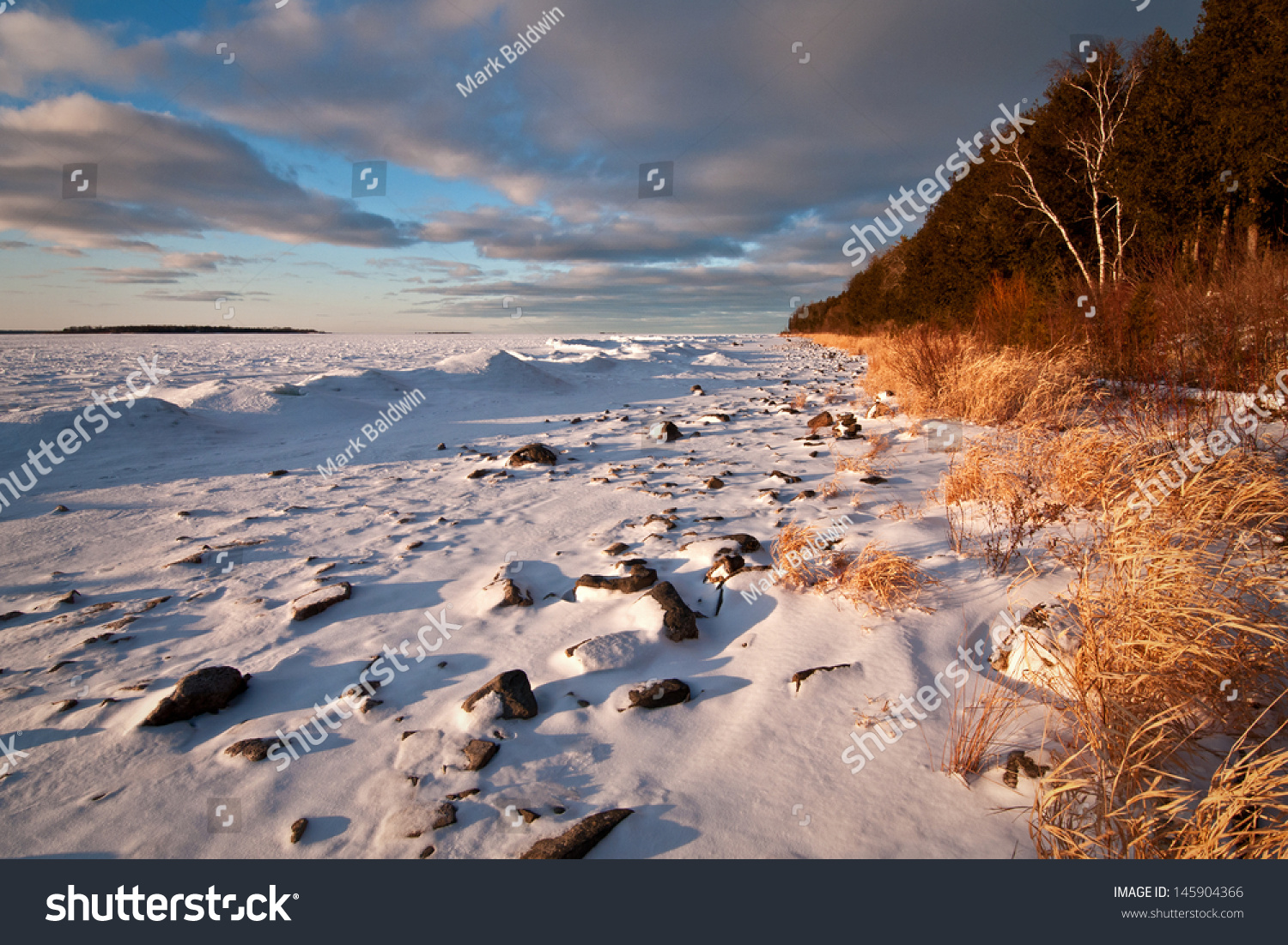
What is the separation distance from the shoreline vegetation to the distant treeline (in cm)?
6

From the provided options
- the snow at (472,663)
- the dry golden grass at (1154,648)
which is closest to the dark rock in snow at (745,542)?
the snow at (472,663)

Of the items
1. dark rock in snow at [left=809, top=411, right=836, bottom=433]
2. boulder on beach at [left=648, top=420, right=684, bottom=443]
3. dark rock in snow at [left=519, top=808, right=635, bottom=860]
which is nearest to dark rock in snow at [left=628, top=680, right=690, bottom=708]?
dark rock in snow at [left=519, top=808, right=635, bottom=860]

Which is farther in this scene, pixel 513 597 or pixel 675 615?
pixel 513 597

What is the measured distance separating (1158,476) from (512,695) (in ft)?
11.9

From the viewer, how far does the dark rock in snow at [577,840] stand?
5.49 feet

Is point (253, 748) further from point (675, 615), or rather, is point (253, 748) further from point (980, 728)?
point (980, 728)

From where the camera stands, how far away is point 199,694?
2.40 meters

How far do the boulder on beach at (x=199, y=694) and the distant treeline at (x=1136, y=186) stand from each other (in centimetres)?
804

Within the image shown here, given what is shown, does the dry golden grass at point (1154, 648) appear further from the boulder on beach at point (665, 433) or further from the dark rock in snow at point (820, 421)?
the boulder on beach at point (665, 433)

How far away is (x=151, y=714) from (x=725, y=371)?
19.2m

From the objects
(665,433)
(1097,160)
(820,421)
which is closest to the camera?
(665,433)

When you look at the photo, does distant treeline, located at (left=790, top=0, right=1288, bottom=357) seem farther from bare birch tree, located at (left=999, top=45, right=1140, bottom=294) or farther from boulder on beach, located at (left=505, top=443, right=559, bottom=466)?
boulder on beach, located at (left=505, top=443, right=559, bottom=466)

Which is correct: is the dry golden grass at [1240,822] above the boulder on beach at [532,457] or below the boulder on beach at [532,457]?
below

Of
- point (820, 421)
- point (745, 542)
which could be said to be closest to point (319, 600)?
point (745, 542)
